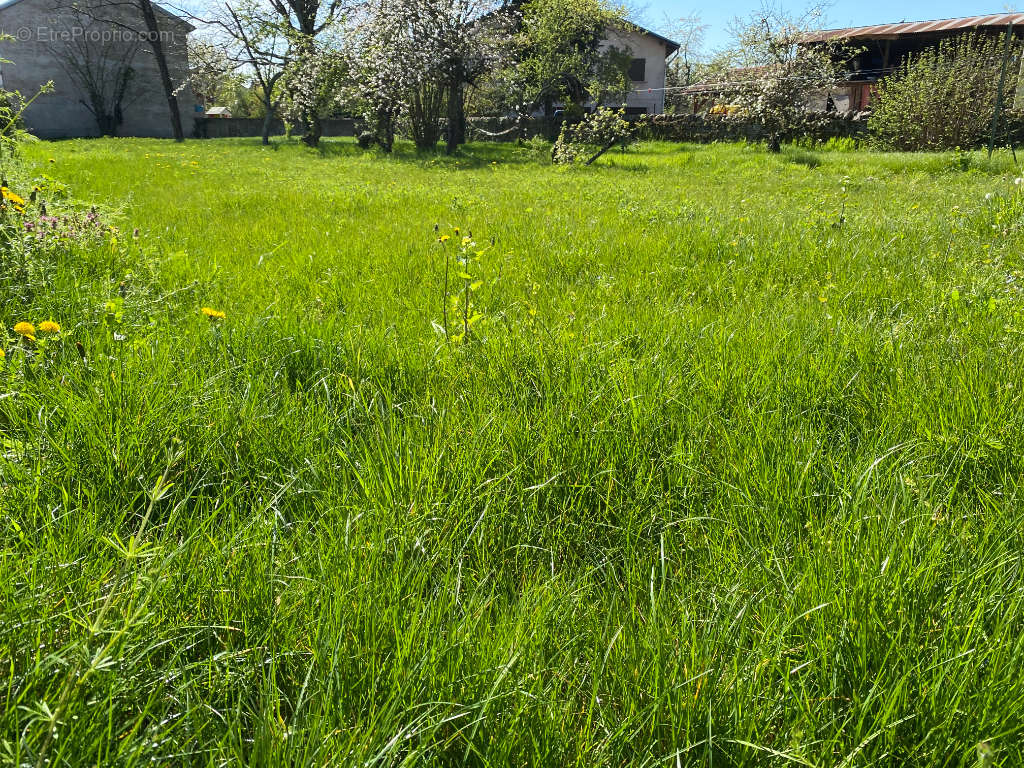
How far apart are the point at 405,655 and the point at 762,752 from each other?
1.93ft

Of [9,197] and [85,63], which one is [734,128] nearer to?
[9,197]

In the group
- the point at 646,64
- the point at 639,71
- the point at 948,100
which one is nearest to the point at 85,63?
the point at 639,71

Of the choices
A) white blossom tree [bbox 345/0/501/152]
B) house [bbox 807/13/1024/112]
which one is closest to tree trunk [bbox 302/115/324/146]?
white blossom tree [bbox 345/0/501/152]

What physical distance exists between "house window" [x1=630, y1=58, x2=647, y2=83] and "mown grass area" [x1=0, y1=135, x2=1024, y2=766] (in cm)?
4521

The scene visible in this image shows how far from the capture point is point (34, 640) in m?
1.04

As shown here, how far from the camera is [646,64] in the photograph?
145ft

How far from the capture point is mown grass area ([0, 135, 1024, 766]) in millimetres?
1000

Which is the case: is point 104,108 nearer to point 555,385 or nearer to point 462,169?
point 462,169

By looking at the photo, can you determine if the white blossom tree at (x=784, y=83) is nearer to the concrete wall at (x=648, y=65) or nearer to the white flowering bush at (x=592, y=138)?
the white flowering bush at (x=592, y=138)

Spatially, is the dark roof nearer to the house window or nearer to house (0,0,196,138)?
the house window

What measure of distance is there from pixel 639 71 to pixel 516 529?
4816 cm

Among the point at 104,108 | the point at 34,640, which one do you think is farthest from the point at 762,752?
the point at 104,108

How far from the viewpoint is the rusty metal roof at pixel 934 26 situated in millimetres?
31984

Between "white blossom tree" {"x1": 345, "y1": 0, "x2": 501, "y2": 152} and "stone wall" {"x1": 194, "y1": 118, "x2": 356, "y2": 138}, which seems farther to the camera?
"stone wall" {"x1": 194, "y1": 118, "x2": 356, "y2": 138}
